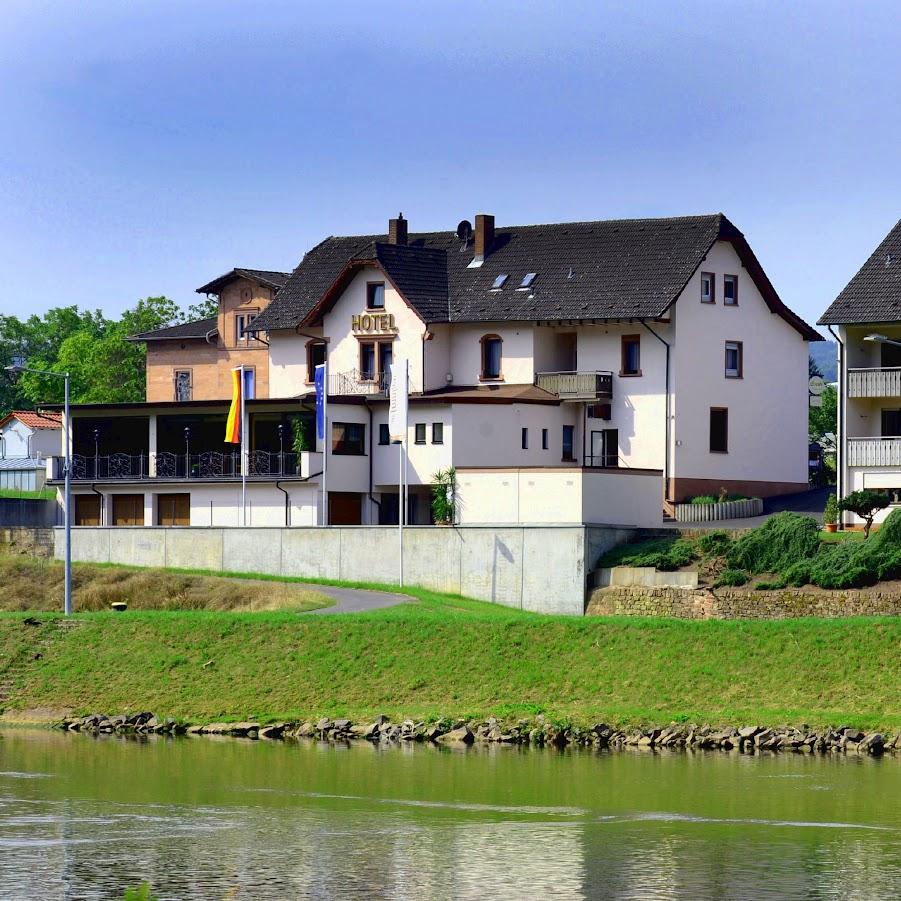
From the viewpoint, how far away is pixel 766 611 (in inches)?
2165

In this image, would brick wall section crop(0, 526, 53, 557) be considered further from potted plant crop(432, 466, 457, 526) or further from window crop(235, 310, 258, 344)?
window crop(235, 310, 258, 344)

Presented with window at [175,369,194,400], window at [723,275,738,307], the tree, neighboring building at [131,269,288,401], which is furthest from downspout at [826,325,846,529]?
window at [175,369,194,400]

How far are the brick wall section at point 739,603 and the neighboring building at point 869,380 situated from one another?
10.3m

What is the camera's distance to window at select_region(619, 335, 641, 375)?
7550 cm

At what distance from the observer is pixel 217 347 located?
93.1m

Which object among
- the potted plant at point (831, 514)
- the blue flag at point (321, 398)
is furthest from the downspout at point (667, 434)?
the blue flag at point (321, 398)

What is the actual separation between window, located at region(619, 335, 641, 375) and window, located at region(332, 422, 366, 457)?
10492 millimetres

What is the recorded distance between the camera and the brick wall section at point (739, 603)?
53031mm

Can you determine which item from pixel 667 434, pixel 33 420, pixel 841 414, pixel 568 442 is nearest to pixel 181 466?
pixel 568 442

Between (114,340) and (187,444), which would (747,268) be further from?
(114,340)

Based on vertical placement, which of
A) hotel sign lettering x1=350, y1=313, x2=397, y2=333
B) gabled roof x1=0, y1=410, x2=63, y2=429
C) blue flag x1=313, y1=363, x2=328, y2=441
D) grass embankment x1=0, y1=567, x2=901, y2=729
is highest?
hotel sign lettering x1=350, y1=313, x2=397, y2=333

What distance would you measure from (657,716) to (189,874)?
19374mm

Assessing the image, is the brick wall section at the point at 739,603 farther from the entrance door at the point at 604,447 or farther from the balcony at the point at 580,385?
the balcony at the point at 580,385

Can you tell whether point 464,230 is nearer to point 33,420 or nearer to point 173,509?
point 173,509
